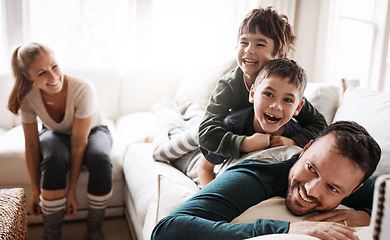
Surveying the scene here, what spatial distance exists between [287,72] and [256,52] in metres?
0.20

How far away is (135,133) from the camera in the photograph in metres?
2.46

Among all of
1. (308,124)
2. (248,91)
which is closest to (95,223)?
(248,91)

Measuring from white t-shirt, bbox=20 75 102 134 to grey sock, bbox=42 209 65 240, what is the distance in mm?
481

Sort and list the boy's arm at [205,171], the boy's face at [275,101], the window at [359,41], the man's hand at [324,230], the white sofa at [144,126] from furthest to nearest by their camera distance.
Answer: the window at [359,41], the boy's arm at [205,171], the white sofa at [144,126], the boy's face at [275,101], the man's hand at [324,230]

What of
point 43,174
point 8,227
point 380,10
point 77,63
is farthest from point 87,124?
point 380,10

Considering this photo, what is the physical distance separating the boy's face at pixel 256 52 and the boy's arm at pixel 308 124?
27 cm

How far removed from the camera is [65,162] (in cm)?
193

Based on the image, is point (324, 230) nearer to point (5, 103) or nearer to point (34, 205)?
point (34, 205)

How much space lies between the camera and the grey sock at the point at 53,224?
6.15 ft

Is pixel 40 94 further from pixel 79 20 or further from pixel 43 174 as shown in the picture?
pixel 79 20

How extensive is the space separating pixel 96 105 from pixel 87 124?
8.2 inches

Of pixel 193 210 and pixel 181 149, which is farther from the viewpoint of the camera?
pixel 181 149

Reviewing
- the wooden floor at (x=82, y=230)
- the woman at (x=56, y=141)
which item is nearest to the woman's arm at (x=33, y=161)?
the woman at (x=56, y=141)

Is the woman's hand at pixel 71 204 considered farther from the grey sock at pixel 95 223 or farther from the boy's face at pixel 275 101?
the boy's face at pixel 275 101
